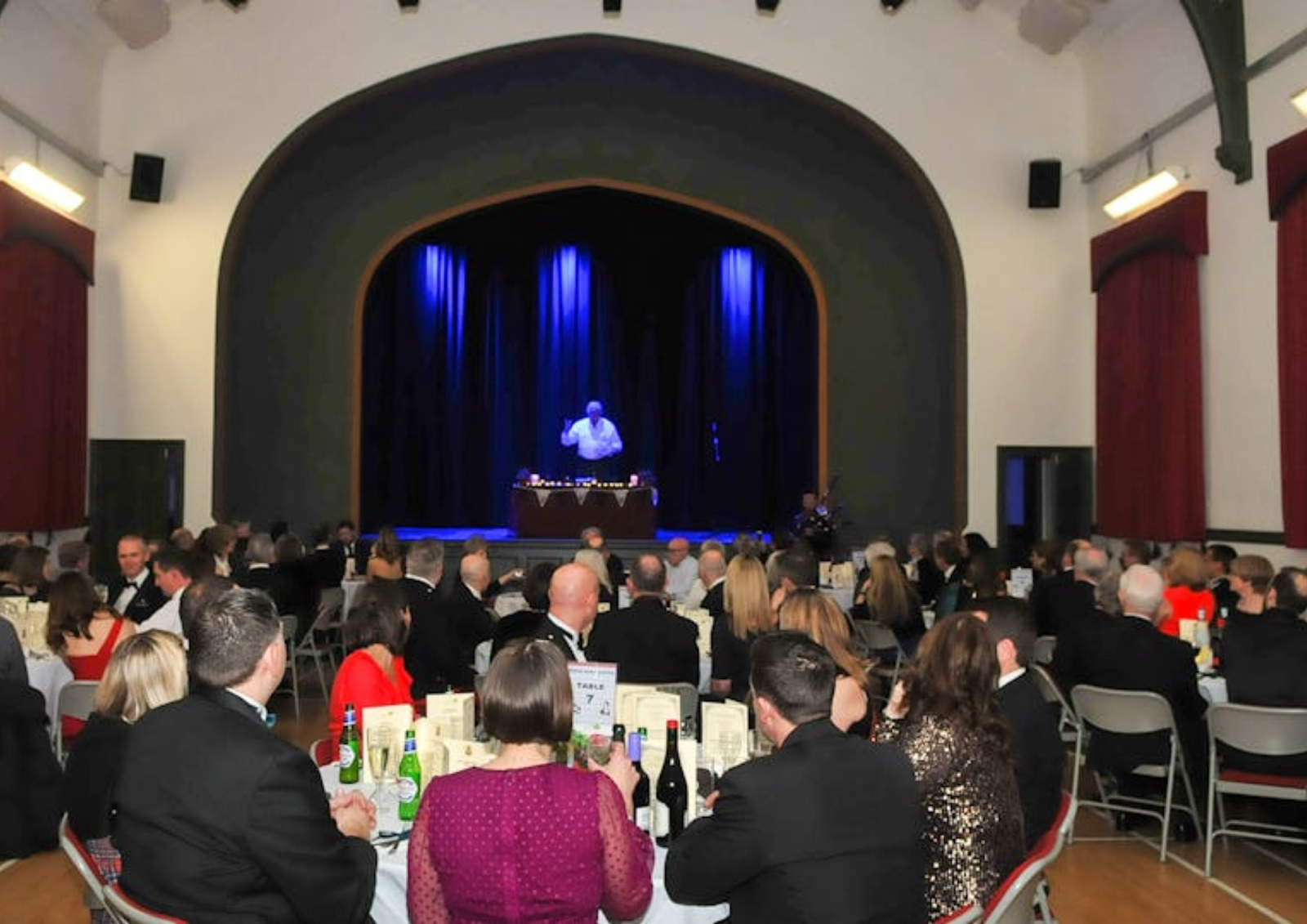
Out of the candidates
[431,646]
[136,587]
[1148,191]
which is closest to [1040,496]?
[1148,191]

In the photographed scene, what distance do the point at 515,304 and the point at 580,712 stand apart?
14.3 metres

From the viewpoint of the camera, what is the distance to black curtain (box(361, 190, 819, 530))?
16375 millimetres

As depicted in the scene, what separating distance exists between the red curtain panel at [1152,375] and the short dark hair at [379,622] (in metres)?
8.27

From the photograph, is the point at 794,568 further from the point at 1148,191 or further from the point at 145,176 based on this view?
the point at 145,176

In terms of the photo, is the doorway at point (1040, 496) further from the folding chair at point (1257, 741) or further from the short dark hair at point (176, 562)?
the short dark hair at point (176, 562)

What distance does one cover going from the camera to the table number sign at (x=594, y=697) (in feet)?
11.3

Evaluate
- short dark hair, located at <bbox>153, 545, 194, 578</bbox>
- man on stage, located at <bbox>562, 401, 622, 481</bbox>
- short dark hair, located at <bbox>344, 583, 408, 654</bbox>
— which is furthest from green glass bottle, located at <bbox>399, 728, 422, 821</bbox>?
man on stage, located at <bbox>562, 401, 622, 481</bbox>

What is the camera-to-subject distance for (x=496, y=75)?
13.7m

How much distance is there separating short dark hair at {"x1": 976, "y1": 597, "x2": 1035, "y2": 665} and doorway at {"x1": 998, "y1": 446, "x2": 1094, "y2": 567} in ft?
29.3

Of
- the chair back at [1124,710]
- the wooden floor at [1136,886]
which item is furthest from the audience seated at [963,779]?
Answer: the chair back at [1124,710]

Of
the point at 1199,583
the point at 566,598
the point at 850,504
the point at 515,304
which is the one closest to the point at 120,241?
the point at 515,304

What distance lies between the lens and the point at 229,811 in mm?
2279

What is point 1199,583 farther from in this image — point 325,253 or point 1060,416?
point 325,253

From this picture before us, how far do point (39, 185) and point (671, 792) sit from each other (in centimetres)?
933
